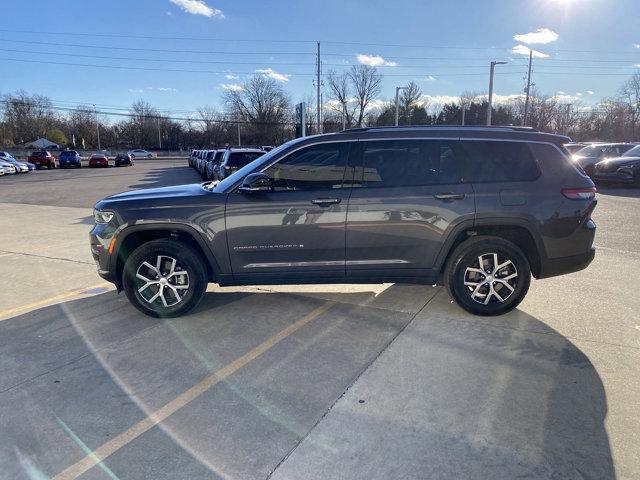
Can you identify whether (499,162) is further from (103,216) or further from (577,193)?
(103,216)

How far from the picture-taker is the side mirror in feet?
14.2

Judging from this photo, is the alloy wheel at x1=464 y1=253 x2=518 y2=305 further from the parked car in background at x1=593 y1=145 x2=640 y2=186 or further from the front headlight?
the parked car in background at x1=593 y1=145 x2=640 y2=186

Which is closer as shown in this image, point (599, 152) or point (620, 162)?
point (620, 162)

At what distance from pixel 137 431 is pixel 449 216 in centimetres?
318

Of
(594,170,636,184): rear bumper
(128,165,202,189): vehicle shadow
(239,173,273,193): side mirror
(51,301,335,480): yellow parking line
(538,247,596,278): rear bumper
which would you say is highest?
(239,173,273,193): side mirror

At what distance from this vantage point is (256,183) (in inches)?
171

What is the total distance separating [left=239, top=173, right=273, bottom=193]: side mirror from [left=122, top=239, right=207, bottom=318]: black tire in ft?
2.79

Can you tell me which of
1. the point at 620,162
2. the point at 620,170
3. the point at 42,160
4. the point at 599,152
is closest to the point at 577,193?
the point at 620,170

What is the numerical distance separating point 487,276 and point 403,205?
1124mm

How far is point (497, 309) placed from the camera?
15.0 feet

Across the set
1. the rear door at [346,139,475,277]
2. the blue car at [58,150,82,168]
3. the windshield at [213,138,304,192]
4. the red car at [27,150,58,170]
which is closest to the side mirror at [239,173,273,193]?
the windshield at [213,138,304,192]

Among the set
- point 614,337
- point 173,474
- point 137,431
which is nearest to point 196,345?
point 137,431

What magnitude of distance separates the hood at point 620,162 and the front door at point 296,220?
17.4 metres

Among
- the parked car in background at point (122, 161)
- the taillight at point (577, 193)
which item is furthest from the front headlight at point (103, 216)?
the parked car in background at point (122, 161)
